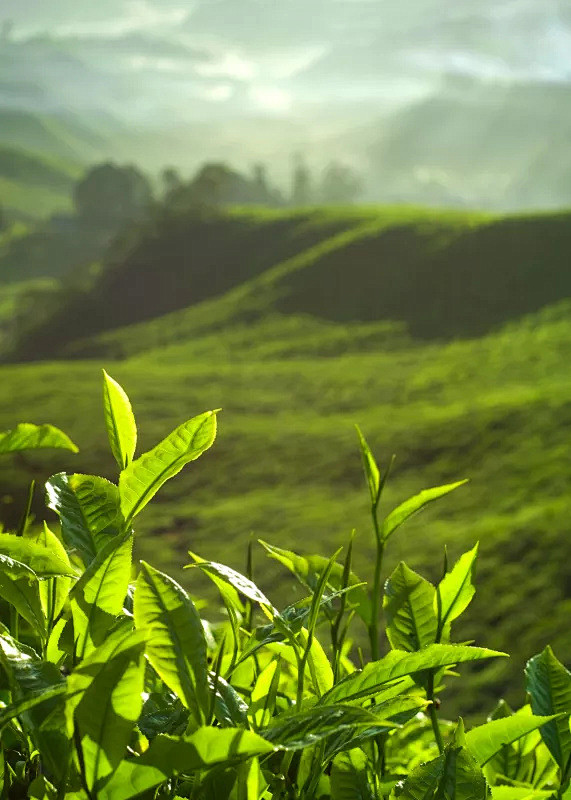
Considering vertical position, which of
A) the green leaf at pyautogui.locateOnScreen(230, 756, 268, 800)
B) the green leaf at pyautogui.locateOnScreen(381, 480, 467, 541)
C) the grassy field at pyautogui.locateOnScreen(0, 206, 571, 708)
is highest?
the green leaf at pyautogui.locateOnScreen(381, 480, 467, 541)

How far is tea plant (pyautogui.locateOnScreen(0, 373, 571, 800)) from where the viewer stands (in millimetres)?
460

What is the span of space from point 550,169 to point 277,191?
132593mm

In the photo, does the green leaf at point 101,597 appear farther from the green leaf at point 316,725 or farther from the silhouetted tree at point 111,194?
the silhouetted tree at point 111,194

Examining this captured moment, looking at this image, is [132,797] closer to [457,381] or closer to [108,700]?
[108,700]

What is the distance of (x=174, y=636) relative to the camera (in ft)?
1.66

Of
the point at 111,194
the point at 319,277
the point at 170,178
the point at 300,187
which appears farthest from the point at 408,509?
the point at 300,187

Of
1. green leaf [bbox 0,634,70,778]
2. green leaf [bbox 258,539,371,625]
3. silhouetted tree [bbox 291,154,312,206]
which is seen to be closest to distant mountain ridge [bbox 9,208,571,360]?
green leaf [bbox 258,539,371,625]

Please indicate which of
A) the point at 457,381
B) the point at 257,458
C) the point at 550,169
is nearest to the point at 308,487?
the point at 257,458

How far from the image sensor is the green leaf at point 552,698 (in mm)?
746

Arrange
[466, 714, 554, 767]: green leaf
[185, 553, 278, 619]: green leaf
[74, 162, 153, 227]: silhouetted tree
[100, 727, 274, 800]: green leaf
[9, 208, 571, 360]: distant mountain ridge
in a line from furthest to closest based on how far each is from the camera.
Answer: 1. [74, 162, 153, 227]: silhouetted tree
2. [9, 208, 571, 360]: distant mountain ridge
3. [466, 714, 554, 767]: green leaf
4. [185, 553, 278, 619]: green leaf
5. [100, 727, 274, 800]: green leaf

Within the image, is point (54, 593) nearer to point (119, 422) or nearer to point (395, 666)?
point (119, 422)

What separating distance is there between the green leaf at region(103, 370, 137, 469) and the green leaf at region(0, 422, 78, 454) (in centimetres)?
16

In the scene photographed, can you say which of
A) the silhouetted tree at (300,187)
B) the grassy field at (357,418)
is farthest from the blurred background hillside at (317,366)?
the silhouetted tree at (300,187)

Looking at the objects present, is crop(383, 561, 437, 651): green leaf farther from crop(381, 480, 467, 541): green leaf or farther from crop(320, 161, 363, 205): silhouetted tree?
crop(320, 161, 363, 205): silhouetted tree
